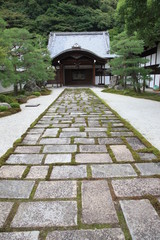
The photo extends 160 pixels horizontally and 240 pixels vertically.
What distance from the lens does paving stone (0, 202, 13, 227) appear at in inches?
64.6

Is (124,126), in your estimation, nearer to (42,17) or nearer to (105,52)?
(105,52)

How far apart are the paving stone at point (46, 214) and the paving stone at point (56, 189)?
11cm

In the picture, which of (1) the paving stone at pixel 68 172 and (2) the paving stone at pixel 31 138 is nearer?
(1) the paving stone at pixel 68 172

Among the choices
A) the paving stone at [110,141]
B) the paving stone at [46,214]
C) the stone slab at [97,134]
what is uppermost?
the stone slab at [97,134]

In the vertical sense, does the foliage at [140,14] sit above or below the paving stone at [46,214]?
above

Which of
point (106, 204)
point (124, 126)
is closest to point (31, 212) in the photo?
point (106, 204)

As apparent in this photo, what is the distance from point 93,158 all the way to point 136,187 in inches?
34.0

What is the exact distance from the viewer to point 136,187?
82.0 inches

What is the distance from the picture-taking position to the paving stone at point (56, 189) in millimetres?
1958

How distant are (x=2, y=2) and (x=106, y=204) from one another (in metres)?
41.0

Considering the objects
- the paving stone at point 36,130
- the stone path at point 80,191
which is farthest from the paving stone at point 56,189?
the paving stone at point 36,130

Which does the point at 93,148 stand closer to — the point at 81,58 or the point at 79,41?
the point at 81,58

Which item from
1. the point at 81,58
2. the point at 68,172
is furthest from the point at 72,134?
the point at 81,58

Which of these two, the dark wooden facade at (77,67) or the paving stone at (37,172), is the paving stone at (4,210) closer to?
the paving stone at (37,172)
